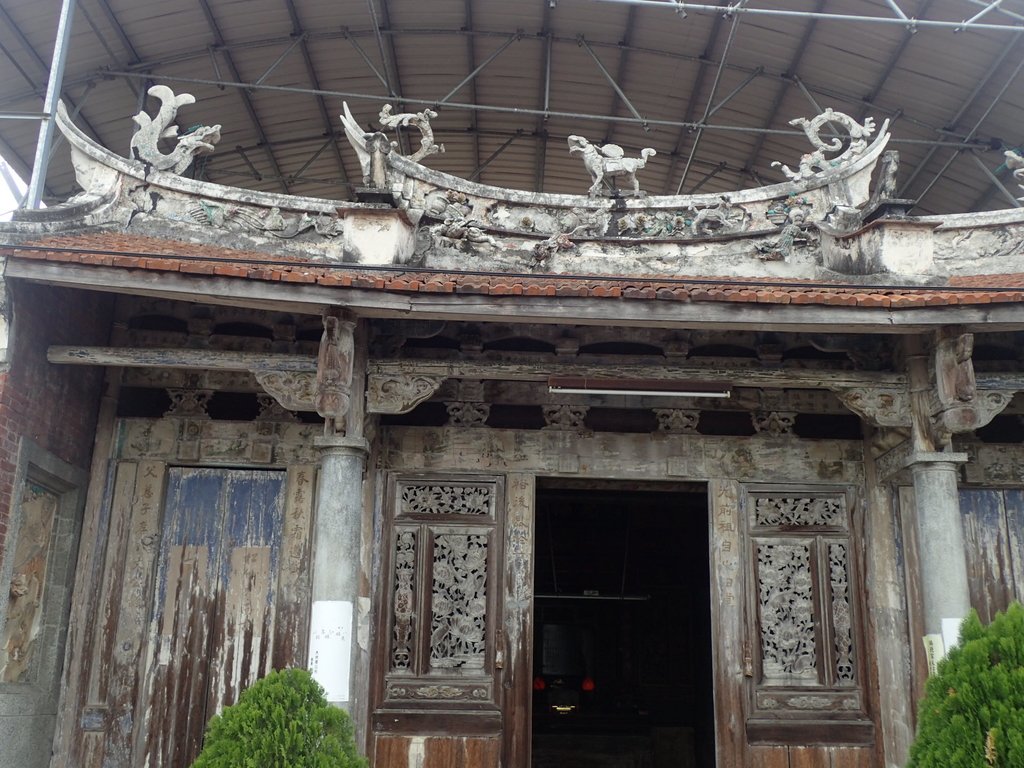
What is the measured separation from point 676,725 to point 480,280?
9.97 m

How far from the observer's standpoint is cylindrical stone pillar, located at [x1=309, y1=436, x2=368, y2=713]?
7750 mm

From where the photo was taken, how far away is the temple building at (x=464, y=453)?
8.36 meters

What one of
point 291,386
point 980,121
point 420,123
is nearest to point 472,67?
point 420,123

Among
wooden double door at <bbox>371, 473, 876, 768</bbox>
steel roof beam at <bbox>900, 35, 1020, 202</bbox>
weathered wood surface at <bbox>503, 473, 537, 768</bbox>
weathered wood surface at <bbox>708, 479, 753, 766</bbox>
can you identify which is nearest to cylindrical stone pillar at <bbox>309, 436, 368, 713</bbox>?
wooden double door at <bbox>371, 473, 876, 768</bbox>

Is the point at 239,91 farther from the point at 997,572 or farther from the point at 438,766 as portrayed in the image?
the point at 997,572

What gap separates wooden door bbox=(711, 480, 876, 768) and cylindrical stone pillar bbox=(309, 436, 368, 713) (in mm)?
3532

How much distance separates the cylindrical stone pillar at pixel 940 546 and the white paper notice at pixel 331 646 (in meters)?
4.79

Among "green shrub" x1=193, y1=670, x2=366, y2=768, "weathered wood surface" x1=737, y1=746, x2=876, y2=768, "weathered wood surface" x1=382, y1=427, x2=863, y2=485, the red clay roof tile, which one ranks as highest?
the red clay roof tile

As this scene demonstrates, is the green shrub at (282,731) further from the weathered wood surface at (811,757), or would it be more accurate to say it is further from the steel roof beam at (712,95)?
the steel roof beam at (712,95)

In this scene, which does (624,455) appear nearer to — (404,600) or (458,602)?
(458,602)

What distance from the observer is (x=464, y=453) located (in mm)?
9633

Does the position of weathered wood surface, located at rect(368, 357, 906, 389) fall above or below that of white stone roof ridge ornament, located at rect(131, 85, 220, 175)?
below

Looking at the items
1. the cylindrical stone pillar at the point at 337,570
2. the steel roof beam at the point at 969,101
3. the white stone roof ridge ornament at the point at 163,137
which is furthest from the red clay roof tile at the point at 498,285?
the steel roof beam at the point at 969,101

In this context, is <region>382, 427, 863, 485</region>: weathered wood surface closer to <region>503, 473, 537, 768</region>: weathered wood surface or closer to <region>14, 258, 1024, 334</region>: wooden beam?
<region>503, 473, 537, 768</region>: weathered wood surface
